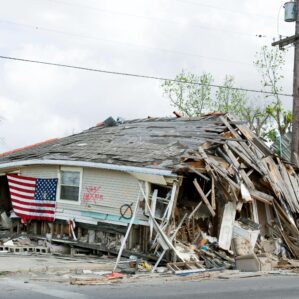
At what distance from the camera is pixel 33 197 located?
62.0 ft

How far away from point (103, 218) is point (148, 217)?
5.95ft

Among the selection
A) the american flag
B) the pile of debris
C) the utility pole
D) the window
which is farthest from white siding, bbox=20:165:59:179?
the utility pole

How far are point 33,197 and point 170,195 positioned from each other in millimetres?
5379

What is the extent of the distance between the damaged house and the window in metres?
0.03

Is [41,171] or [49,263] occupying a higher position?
[41,171]

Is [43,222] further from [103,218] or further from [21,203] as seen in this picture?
[103,218]

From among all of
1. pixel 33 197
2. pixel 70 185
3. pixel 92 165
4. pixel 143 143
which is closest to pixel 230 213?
pixel 143 143

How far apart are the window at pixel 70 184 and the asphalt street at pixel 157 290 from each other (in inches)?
257

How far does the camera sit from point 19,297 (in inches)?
364

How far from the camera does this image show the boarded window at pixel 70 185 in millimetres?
18109

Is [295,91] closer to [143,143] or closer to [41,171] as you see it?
[143,143]

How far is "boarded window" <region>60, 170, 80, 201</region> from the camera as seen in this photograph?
713 inches

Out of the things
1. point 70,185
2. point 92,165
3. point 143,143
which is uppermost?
point 143,143

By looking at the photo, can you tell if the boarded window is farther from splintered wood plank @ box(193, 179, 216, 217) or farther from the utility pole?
the utility pole
